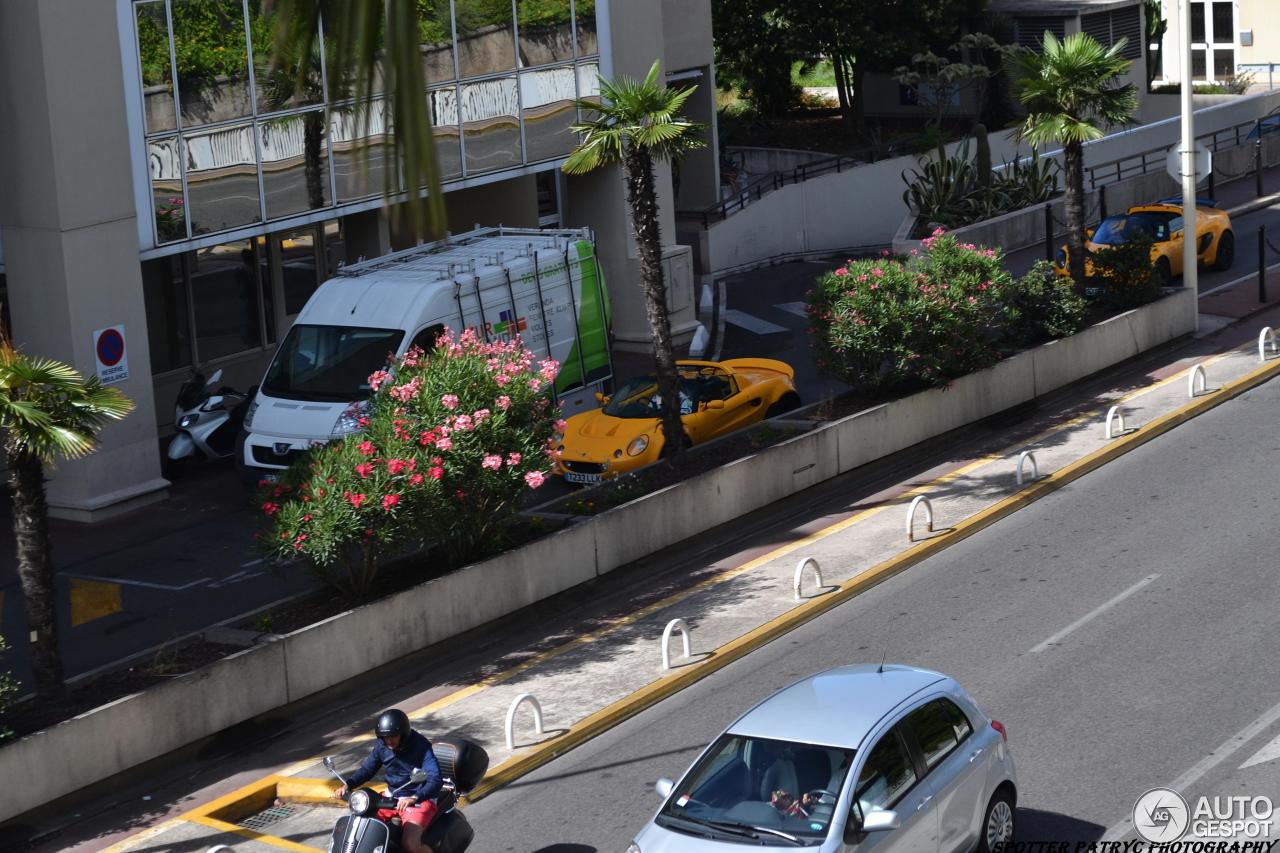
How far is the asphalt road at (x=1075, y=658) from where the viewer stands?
10.8 m

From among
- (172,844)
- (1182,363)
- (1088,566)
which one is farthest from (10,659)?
(1182,363)

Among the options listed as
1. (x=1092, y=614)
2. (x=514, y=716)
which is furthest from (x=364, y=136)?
(x=1092, y=614)

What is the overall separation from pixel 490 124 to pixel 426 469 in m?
12.2

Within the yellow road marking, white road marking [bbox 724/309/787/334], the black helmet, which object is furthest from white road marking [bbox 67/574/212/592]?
white road marking [bbox 724/309/787/334]

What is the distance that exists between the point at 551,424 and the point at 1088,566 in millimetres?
5594

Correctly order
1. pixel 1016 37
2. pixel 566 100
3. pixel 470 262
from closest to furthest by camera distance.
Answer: pixel 470 262, pixel 566 100, pixel 1016 37

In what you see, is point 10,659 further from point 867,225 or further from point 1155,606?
point 867,225

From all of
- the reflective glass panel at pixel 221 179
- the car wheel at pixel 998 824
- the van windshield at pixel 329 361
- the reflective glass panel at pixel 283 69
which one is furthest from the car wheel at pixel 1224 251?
the reflective glass panel at pixel 283 69

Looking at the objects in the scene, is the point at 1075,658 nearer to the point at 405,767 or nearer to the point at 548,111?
the point at 405,767

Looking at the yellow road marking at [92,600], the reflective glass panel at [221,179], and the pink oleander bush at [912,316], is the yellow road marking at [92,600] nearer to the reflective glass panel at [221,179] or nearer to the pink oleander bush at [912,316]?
the reflective glass panel at [221,179]

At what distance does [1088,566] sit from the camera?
15.6 meters

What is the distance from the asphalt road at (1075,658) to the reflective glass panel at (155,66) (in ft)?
37.9

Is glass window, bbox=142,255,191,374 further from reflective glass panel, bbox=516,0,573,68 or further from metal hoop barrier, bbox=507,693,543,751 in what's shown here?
metal hoop barrier, bbox=507,693,543,751

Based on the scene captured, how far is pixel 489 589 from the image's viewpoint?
1512 cm
